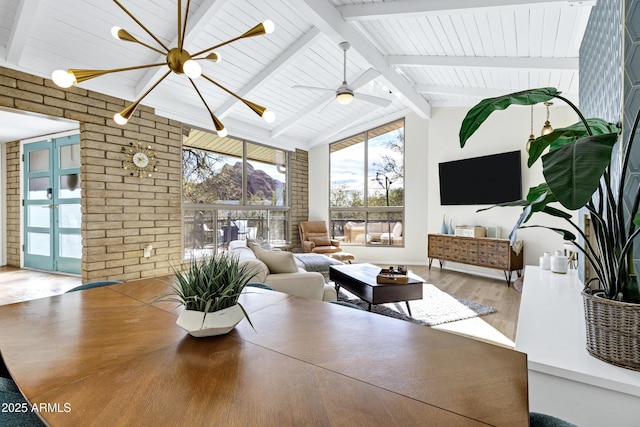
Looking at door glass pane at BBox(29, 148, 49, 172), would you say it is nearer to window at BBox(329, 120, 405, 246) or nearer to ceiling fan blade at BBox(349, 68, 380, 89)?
ceiling fan blade at BBox(349, 68, 380, 89)

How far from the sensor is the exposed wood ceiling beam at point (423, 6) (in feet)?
8.10

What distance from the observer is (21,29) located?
2865mm

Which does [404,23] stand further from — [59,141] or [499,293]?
[59,141]

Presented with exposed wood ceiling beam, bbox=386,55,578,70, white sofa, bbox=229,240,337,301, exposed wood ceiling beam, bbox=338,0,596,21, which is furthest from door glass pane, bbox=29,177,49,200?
exposed wood ceiling beam, bbox=386,55,578,70

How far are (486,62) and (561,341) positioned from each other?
3414 millimetres

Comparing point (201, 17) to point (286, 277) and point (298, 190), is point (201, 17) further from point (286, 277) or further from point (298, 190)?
point (298, 190)

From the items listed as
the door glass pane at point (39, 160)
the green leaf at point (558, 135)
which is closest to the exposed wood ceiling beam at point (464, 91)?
the green leaf at point (558, 135)

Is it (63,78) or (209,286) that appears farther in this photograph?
(63,78)

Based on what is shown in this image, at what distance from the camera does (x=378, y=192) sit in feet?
22.3

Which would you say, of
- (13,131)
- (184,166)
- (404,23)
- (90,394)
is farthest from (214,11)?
(13,131)

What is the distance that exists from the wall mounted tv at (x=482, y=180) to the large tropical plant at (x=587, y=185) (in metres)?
3.92

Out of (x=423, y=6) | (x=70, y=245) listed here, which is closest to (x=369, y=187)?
(x=423, y=6)

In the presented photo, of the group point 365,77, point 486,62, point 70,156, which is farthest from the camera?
point 70,156

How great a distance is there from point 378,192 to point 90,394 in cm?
637
